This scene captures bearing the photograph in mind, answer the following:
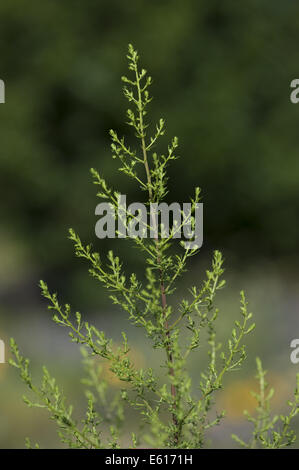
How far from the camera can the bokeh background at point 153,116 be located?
24.6ft

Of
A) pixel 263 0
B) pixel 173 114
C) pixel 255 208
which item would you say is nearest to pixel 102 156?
pixel 173 114

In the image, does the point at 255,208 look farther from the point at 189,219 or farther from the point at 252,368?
the point at 189,219

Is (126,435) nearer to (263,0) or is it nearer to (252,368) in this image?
(252,368)

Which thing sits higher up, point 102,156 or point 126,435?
point 102,156

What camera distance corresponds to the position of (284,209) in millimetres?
8242

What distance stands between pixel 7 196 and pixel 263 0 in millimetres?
4303

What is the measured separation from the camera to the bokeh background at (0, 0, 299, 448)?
7.50 meters

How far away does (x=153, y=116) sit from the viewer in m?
7.40

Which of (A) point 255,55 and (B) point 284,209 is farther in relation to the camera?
(B) point 284,209
